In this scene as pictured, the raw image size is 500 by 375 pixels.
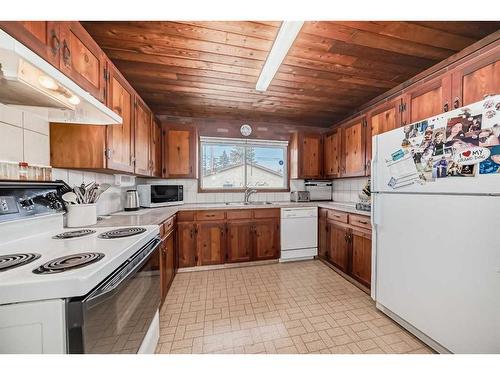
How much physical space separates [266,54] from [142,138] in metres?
1.57

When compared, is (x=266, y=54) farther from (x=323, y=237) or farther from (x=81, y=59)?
(x=323, y=237)

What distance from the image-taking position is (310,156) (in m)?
3.47

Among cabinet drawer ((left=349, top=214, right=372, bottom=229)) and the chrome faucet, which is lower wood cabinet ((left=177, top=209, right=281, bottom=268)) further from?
cabinet drawer ((left=349, top=214, right=372, bottom=229))

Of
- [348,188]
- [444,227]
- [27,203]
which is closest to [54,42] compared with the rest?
[27,203]

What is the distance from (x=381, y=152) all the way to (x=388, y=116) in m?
0.78

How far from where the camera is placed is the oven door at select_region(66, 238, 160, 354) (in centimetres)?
67

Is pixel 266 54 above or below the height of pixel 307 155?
above

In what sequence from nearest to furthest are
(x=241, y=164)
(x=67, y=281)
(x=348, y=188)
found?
1. (x=67, y=281)
2. (x=348, y=188)
3. (x=241, y=164)

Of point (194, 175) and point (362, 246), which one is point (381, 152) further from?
point (194, 175)

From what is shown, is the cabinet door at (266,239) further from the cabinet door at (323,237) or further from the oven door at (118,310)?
the oven door at (118,310)

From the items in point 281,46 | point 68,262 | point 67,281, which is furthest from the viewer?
point 281,46

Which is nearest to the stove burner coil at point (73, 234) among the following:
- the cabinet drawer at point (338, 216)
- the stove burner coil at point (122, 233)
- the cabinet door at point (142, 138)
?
the stove burner coil at point (122, 233)

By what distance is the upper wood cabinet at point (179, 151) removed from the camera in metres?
2.96

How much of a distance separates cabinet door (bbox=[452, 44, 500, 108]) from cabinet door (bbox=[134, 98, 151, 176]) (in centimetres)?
286
